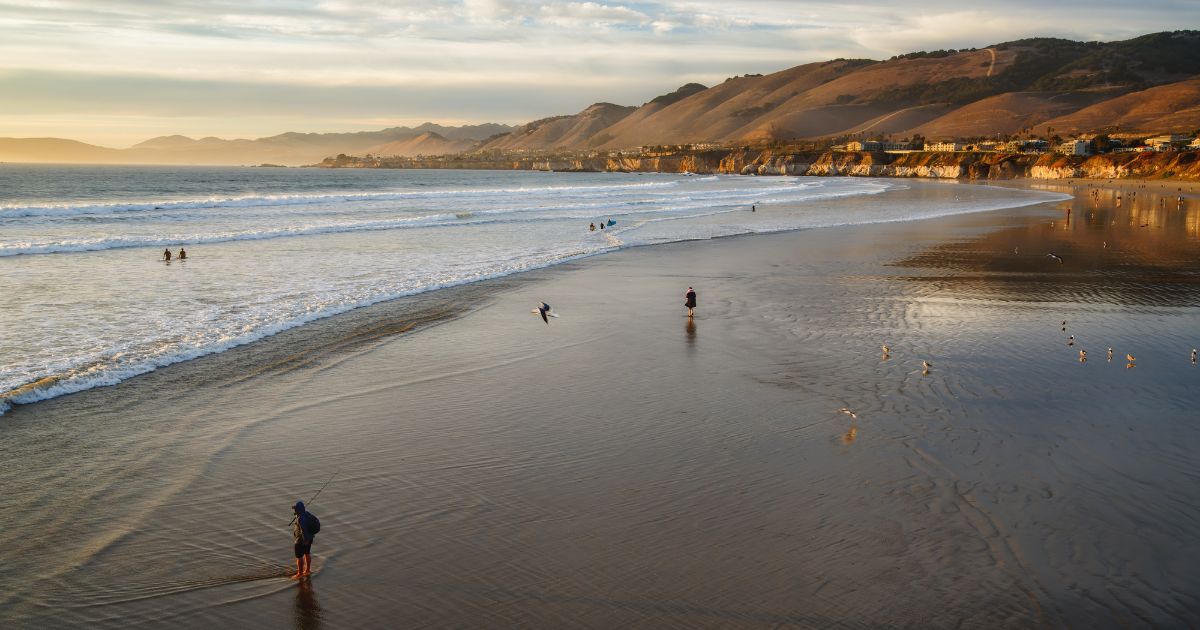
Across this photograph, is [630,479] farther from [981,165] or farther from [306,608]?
[981,165]

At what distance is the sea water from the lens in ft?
48.8

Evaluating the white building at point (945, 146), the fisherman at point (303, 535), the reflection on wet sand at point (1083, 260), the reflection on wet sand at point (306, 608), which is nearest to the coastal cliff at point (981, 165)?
the white building at point (945, 146)

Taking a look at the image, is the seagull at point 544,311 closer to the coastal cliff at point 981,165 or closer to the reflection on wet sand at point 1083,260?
the reflection on wet sand at point 1083,260

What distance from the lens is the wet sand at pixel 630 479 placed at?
267 inches

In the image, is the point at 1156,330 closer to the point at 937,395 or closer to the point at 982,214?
the point at 937,395

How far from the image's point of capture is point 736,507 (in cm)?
845

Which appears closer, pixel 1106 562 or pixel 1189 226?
pixel 1106 562

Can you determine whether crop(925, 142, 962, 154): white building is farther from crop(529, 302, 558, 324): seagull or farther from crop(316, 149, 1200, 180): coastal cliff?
crop(529, 302, 558, 324): seagull

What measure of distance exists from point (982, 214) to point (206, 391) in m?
47.6

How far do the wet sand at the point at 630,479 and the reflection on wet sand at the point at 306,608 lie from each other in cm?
3

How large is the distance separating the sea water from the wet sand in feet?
6.13

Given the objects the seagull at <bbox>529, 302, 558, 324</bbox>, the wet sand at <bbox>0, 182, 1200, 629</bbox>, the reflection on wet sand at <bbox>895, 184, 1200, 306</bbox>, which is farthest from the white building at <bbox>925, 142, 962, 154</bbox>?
the seagull at <bbox>529, 302, 558, 324</bbox>

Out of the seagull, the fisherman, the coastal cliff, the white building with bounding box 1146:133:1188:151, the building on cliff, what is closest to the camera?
the fisherman

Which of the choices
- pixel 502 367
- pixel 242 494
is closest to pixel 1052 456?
pixel 502 367
